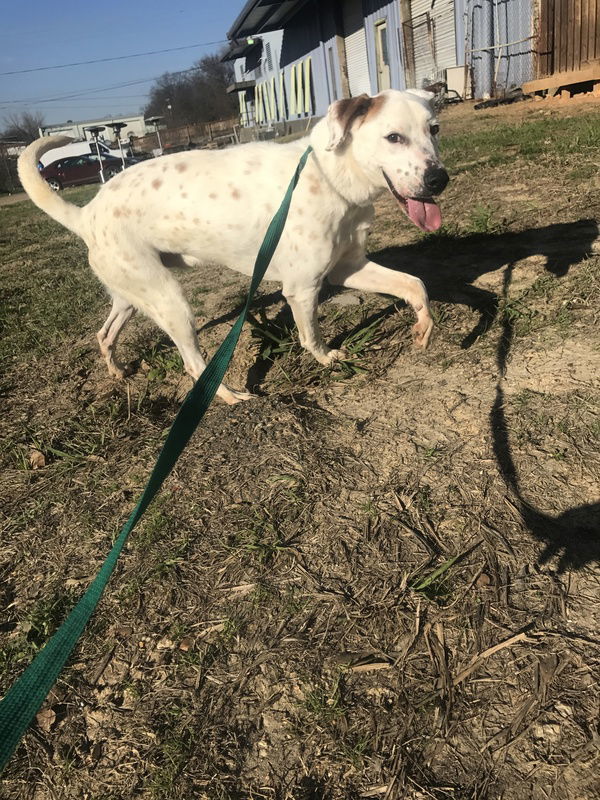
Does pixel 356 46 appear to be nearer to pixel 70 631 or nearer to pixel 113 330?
pixel 113 330

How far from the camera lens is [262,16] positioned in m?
26.8

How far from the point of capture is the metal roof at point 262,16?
23.8 m

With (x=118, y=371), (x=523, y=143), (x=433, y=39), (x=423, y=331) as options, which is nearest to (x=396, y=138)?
(x=423, y=331)

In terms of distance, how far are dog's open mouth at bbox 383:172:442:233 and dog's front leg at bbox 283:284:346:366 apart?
0.66 metres

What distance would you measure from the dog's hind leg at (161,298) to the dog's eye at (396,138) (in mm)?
1441

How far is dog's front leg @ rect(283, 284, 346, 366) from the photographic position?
3.24m

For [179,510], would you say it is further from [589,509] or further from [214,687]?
[589,509]

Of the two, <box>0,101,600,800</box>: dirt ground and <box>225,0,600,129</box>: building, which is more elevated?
<box>225,0,600,129</box>: building

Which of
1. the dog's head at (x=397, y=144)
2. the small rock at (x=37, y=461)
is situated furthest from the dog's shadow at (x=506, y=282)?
the small rock at (x=37, y=461)

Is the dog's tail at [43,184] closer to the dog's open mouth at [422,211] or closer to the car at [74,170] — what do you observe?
the dog's open mouth at [422,211]

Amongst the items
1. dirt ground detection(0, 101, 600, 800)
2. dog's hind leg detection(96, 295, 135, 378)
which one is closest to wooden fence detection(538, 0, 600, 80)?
dirt ground detection(0, 101, 600, 800)

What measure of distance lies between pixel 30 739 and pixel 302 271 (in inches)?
95.0

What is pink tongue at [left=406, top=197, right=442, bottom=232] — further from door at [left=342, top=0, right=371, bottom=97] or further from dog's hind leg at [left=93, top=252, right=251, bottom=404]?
door at [left=342, top=0, right=371, bottom=97]

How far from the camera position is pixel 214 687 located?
1728 mm
